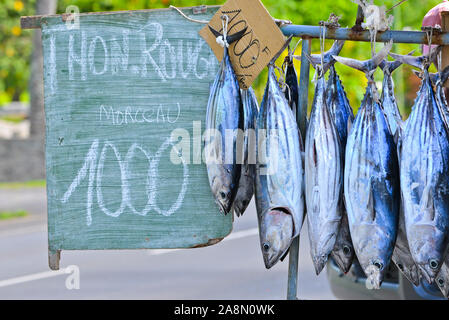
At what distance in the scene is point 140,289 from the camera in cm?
827

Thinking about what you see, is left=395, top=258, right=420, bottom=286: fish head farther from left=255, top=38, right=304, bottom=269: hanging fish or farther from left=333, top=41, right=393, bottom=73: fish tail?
left=333, top=41, right=393, bottom=73: fish tail

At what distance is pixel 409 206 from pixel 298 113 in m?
0.57

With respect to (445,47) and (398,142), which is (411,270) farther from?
(445,47)

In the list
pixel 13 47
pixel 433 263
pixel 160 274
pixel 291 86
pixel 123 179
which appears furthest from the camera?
pixel 13 47

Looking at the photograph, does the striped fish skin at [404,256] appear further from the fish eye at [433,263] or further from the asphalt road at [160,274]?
the asphalt road at [160,274]

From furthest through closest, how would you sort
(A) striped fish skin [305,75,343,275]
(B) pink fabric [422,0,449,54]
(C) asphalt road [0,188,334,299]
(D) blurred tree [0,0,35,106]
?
1. (D) blurred tree [0,0,35,106]
2. (C) asphalt road [0,188,334,299]
3. (B) pink fabric [422,0,449,54]
4. (A) striped fish skin [305,75,343,275]

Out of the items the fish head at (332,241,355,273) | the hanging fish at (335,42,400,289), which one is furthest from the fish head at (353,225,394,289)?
the fish head at (332,241,355,273)

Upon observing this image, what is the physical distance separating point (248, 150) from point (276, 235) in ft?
1.15

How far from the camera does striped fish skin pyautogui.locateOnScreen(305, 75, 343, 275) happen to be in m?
2.62

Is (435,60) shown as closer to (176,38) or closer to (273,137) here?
(273,137)

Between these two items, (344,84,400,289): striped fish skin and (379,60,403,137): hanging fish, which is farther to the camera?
(379,60,403,137): hanging fish

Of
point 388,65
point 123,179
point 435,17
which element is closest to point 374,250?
point 388,65

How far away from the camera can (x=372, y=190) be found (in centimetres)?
258
